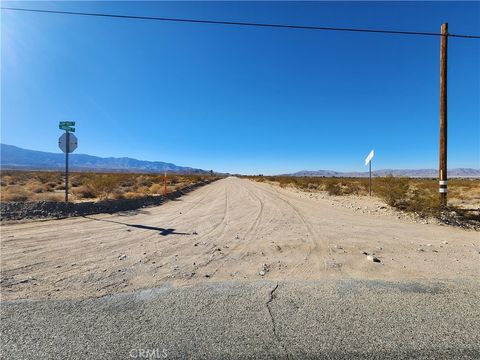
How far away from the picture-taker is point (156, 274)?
4699 mm

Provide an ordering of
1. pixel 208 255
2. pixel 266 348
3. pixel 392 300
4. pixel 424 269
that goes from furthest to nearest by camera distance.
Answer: pixel 208 255 → pixel 424 269 → pixel 392 300 → pixel 266 348

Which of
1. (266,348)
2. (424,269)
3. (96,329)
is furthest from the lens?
(424,269)

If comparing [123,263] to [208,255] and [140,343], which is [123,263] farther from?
[140,343]

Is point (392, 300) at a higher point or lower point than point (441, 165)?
lower

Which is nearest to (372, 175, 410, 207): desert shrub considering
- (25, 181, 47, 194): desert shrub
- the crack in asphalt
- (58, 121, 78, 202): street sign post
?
the crack in asphalt

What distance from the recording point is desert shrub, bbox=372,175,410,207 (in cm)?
1277

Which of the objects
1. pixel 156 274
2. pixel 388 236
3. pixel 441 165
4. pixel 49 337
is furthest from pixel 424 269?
pixel 441 165

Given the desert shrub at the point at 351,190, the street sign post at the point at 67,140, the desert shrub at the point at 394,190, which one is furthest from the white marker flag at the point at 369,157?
the street sign post at the point at 67,140

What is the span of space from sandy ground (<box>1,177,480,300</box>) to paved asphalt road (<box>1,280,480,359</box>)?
0.51 meters

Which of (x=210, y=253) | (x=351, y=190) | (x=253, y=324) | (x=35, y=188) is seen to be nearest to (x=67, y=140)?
(x=210, y=253)

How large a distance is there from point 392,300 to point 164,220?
8.07 m

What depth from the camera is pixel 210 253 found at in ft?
19.7

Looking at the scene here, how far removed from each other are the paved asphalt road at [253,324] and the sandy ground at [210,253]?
513 mm

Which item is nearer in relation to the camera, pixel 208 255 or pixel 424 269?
pixel 424 269
